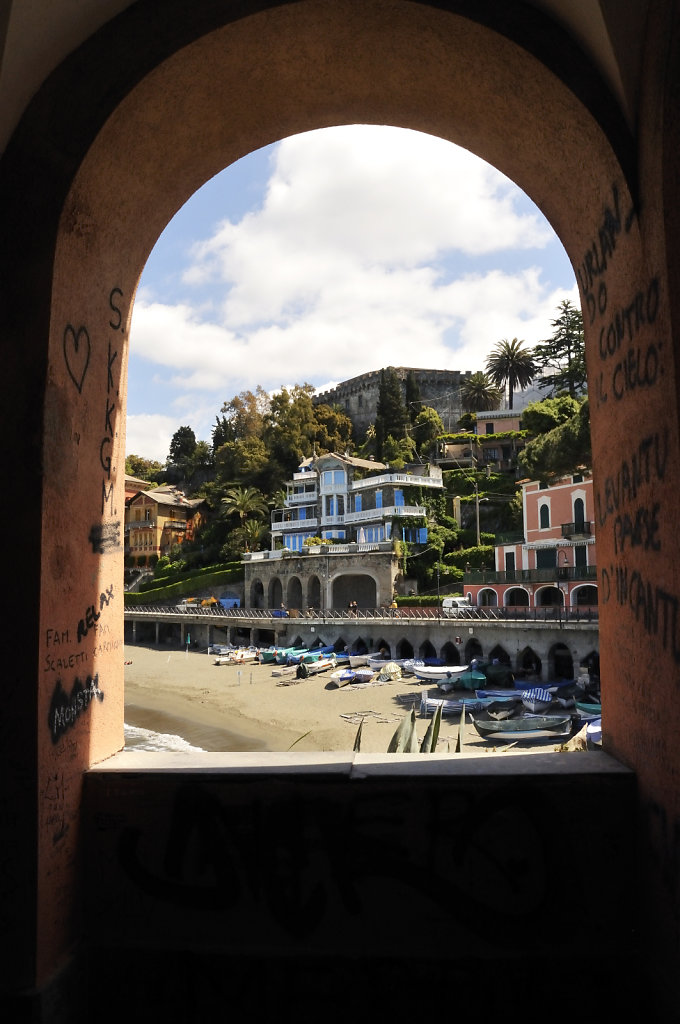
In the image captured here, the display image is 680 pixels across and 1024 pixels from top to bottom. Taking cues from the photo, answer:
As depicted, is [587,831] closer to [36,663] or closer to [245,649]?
[36,663]

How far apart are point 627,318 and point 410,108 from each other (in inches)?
72.9

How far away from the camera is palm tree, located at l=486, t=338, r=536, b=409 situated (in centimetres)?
6919

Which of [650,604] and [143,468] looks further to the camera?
[143,468]

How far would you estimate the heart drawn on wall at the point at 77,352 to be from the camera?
341 centimetres

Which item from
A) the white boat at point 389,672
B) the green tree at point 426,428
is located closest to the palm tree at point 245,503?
the green tree at point 426,428

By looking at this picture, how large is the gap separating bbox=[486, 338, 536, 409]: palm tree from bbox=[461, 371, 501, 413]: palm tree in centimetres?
92

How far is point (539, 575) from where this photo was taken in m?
34.6

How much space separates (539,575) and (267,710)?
49.3ft

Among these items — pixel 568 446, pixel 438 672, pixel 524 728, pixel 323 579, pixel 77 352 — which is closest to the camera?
A: pixel 77 352

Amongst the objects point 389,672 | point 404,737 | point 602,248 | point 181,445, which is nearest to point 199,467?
point 181,445

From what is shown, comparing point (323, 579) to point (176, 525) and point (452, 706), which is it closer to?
point (452, 706)

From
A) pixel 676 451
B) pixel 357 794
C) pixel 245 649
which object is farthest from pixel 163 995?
pixel 245 649

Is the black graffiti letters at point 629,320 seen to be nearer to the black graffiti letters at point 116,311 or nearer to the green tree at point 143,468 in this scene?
the black graffiti letters at point 116,311

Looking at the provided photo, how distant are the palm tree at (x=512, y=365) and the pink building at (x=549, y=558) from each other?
116ft
